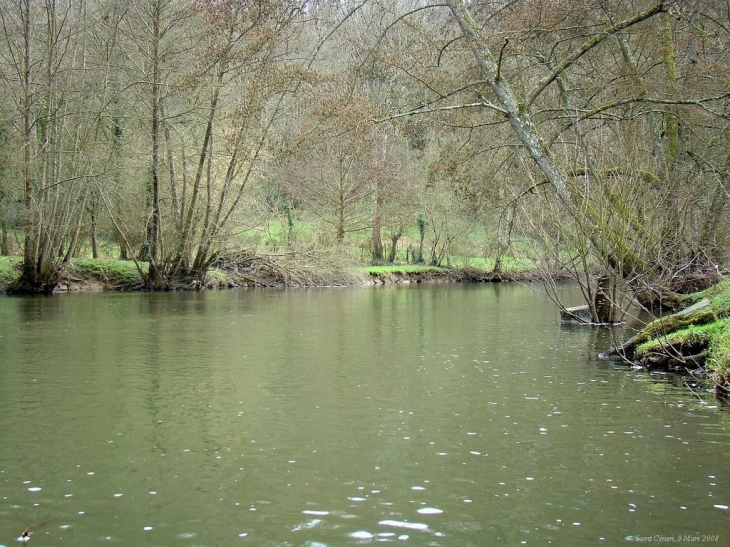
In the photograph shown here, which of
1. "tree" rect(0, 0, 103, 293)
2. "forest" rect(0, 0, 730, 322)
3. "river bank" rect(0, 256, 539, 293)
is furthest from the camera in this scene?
"river bank" rect(0, 256, 539, 293)

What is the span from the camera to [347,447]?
663 centimetres

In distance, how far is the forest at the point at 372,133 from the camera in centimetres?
1379

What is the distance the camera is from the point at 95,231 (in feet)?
104

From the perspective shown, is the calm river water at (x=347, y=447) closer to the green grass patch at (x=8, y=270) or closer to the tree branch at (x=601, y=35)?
the tree branch at (x=601, y=35)

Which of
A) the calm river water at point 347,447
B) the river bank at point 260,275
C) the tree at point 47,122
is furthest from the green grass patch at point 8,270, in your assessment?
the calm river water at point 347,447

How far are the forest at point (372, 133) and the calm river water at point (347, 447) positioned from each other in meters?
4.16

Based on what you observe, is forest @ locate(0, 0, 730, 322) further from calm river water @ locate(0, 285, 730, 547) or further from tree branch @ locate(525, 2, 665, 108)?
calm river water @ locate(0, 285, 730, 547)

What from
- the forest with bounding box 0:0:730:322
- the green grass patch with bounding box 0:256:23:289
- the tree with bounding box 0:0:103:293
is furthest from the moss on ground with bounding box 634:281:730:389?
the green grass patch with bounding box 0:256:23:289

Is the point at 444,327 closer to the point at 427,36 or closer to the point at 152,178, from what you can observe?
the point at 427,36

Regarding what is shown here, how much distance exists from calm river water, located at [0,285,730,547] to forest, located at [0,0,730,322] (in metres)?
4.16

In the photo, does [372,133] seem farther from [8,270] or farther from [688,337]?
[8,270]

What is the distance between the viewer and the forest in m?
13.8

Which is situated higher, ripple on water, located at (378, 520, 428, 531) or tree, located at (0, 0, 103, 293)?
tree, located at (0, 0, 103, 293)

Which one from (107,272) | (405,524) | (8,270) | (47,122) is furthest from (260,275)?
(405,524)
